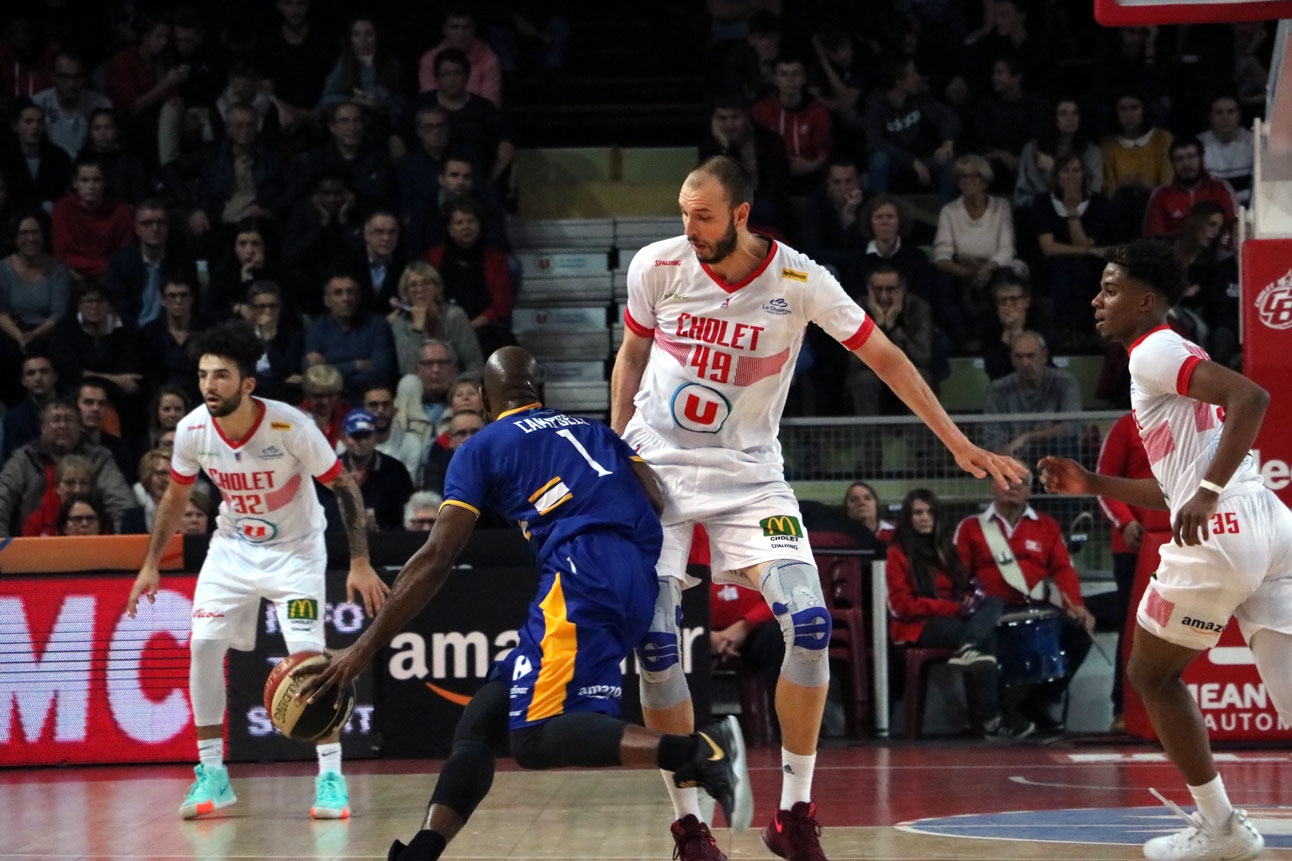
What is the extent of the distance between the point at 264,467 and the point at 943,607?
188 inches

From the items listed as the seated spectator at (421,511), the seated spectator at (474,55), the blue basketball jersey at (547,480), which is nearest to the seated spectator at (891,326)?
the seated spectator at (421,511)

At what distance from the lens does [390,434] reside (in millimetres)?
12430

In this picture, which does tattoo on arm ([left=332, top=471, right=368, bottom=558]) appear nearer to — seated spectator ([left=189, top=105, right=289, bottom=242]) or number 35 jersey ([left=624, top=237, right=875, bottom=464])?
number 35 jersey ([left=624, top=237, right=875, bottom=464])

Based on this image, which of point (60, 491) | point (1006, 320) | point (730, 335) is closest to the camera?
point (730, 335)

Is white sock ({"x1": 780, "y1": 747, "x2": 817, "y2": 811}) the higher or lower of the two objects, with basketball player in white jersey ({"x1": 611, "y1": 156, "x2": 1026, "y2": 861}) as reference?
lower

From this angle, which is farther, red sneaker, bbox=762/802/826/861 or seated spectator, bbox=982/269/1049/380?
seated spectator, bbox=982/269/1049/380

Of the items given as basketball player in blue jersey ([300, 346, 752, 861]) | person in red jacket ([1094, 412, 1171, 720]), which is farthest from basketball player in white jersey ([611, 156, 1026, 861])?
person in red jacket ([1094, 412, 1171, 720])

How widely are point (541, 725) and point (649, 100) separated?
1203 cm

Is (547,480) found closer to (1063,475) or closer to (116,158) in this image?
(1063,475)

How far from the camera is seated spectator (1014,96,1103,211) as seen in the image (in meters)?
14.3

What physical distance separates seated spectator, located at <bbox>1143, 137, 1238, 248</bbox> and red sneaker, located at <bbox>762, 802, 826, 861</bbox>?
28.8ft

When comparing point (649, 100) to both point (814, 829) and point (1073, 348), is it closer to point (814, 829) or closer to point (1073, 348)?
point (1073, 348)

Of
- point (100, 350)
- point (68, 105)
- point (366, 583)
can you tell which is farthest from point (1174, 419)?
point (68, 105)

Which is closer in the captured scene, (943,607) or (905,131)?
(943,607)
